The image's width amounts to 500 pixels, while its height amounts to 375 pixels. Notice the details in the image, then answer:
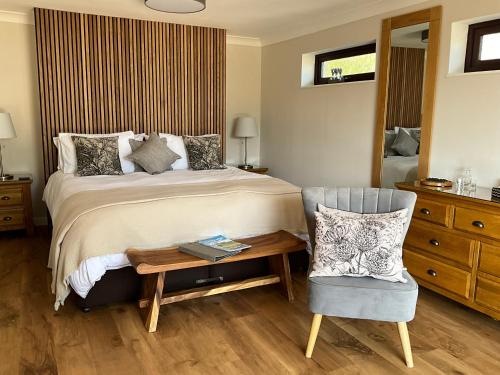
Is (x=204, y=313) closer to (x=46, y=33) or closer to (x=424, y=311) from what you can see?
(x=424, y=311)

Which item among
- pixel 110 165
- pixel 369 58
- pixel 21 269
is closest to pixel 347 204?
pixel 369 58

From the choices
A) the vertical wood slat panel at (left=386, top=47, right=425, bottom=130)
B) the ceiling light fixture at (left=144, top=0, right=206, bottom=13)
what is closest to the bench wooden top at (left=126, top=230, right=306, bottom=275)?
the vertical wood slat panel at (left=386, top=47, right=425, bottom=130)

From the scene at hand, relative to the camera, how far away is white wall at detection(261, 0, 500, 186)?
3203 mm

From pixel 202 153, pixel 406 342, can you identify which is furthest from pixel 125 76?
pixel 406 342

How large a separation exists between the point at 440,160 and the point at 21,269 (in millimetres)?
3604

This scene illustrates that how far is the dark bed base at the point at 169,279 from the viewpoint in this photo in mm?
2867

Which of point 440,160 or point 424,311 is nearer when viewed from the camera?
point 424,311

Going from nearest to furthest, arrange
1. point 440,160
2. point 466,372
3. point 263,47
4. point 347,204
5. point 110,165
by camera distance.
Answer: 1. point 466,372
2. point 347,204
3. point 440,160
4. point 110,165
5. point 263,47

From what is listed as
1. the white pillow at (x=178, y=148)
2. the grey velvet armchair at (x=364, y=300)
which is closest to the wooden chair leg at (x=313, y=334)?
the grey velvet armchair at (x=364, y=300)

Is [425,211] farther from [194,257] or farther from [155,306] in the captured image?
[155,306]

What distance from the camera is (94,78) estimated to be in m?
4.79

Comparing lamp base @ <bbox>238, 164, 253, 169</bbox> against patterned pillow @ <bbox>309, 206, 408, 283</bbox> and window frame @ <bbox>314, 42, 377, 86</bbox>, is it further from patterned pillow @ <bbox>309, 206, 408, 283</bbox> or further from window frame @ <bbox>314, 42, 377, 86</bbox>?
patterned pillow @ <bbox>309, 206, 408, 283</bbox>

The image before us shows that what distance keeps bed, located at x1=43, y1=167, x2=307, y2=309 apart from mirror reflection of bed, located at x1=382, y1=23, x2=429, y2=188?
3.35 feet

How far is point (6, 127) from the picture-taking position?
14.1 ft
